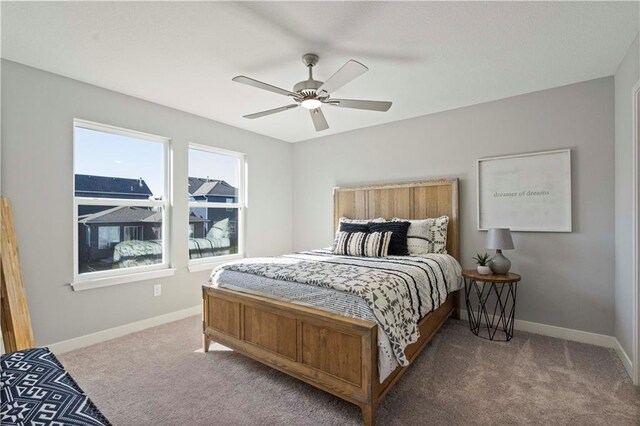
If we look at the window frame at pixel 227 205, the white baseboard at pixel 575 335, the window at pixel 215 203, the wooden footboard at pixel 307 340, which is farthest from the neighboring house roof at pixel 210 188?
the white baseboard at pixel 575 335

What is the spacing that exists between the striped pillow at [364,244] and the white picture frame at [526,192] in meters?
1.20

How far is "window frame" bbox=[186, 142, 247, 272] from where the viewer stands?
3.95m

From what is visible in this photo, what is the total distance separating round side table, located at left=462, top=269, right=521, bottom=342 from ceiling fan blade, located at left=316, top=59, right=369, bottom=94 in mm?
2241

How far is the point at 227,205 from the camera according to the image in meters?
4.41

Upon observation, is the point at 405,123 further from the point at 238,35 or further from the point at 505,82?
the point at 238,35

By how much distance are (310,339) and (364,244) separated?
4.94 ft

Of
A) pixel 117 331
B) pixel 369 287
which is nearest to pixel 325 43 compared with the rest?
pixel 369 287

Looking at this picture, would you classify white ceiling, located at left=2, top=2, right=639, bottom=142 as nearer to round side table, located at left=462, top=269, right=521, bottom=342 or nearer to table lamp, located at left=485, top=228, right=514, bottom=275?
table lamp, located at left=485, top=228, right=514, bottom=275

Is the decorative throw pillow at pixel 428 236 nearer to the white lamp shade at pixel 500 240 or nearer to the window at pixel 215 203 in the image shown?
the white lamp shade at pixel 500 240

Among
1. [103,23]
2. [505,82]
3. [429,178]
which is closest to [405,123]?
[429,178]

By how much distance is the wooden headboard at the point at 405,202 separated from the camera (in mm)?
3670

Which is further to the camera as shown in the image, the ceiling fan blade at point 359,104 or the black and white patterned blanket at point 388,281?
the ceiling fan blade at point 359,104

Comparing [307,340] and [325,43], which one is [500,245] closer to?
[307,340]

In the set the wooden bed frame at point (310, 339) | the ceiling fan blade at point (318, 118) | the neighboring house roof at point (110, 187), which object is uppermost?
the ceiling fan blade at point (318, 118)
